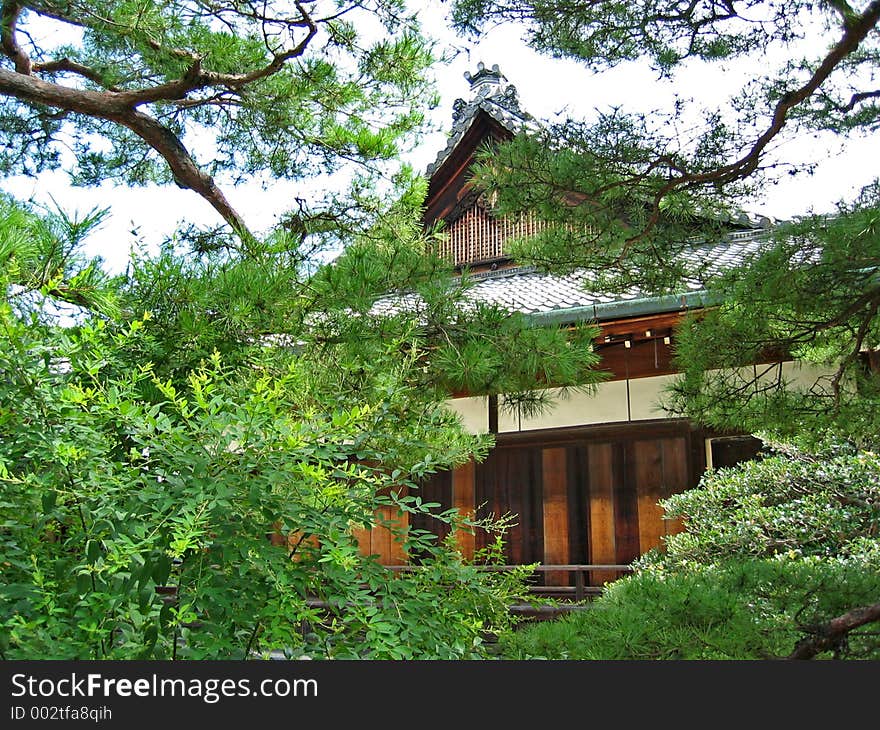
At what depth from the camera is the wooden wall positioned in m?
6.24

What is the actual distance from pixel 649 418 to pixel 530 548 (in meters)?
1.51

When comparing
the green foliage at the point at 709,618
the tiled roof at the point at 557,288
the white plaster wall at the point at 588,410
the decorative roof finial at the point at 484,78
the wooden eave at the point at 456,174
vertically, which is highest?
the decorative roof finial at the point at 484,78

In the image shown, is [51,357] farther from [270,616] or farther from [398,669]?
[398,669]

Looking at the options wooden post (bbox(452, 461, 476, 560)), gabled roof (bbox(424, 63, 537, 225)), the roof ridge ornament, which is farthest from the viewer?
the roof ridge ornament

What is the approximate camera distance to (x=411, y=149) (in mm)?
4871

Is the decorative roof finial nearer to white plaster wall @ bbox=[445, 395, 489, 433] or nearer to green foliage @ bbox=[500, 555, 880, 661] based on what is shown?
white plaster wall @ bbox=[445, 395, 489, 433]

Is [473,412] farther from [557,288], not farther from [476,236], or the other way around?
[476,236]

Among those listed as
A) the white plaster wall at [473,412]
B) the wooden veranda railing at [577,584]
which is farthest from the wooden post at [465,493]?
the wooden veranda railing at [577,584]

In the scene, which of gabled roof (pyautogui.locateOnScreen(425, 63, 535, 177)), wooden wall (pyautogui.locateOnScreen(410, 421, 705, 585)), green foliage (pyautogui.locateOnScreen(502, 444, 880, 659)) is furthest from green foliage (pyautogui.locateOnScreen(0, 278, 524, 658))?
gabled roof (pyautogui.locateOnScreen(425, 63, 535, 177))

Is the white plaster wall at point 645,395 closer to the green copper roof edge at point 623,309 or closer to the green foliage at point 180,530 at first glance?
the green copper roof edge at point 623,309

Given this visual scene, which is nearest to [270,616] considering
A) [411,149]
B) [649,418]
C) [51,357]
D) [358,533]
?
[51,357]

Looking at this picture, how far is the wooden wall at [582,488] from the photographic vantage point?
6.24m

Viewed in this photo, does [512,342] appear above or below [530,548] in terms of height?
above

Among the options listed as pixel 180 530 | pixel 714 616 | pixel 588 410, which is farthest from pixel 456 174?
pixel 180 530
